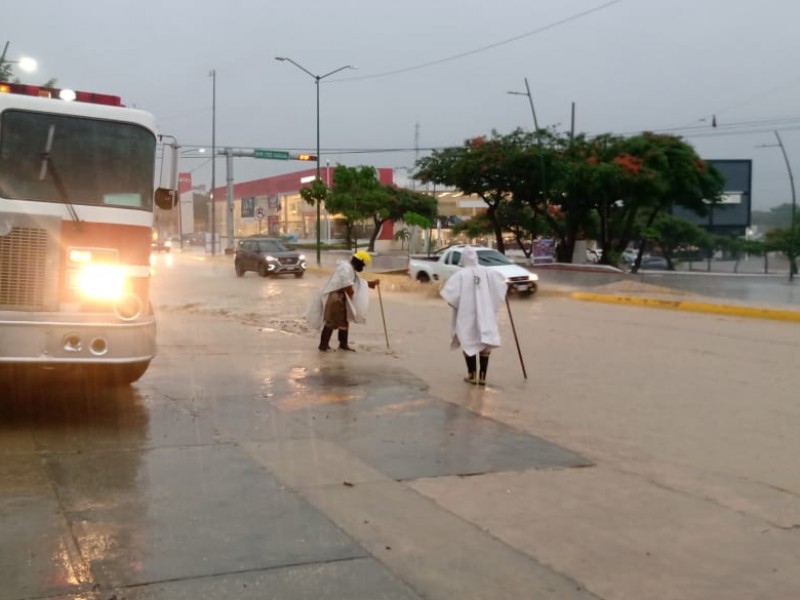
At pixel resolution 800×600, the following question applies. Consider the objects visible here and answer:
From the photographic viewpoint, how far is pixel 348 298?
12.2m

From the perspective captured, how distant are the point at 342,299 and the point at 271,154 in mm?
35574

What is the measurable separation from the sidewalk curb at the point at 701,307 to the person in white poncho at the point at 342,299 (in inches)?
447

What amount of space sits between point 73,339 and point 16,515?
197 cm

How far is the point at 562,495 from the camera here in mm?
6102

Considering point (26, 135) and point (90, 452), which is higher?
point (26, 135)

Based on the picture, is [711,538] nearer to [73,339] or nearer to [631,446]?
[631,446]

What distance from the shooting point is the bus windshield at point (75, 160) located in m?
6.94

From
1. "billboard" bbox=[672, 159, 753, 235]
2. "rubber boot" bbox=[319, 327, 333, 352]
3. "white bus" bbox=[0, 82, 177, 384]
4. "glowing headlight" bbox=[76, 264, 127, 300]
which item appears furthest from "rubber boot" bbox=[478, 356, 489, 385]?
"billboard" bbox=[672, 159, 753, 235]

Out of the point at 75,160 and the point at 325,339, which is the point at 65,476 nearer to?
the point at 75,160

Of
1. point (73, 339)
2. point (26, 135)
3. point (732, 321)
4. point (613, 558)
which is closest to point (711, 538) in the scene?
point (613, 558)

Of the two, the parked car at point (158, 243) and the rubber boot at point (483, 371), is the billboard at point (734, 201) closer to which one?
the parked car at point (158, 243)

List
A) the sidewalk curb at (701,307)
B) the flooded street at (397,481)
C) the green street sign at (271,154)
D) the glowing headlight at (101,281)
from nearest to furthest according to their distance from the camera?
the flooded street at (397,481), the glowing headlight at (101,281), the sidewalk curb at (701,307), the green street sign at (271,154)

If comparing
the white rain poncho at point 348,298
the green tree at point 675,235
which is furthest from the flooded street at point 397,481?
the green tree at point 675,235

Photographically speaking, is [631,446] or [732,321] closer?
[631,446]
